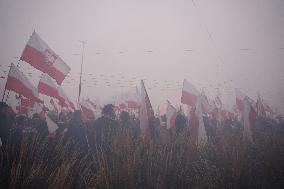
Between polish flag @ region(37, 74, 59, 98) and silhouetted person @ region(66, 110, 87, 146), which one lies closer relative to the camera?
silhouetted person @ region(66, 110, 87, 146)

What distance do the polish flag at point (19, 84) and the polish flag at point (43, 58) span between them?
0.62 m

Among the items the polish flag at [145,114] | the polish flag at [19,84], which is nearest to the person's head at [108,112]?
the polish flag at [145,114]

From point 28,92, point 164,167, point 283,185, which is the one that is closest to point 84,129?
point 28,92

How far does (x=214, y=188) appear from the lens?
4.65 metres

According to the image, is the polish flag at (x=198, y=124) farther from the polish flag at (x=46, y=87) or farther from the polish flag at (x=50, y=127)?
the polish flag at (x=46, y=87)

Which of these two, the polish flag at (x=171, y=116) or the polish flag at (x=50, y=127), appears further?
the polish flag at (x=171, y=116)

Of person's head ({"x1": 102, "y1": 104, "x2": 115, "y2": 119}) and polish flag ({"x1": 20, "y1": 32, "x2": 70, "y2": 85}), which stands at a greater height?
polish flag ({"x1": 20, "y1": 32, "x2": 70, "y2": 85})

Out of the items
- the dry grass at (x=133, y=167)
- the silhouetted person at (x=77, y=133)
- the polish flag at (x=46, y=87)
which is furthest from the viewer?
the polish flag at (x=46, y=87)

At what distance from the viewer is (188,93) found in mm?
12266

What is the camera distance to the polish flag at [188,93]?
1214 cm

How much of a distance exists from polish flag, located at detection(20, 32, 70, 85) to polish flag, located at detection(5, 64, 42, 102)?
622 mm

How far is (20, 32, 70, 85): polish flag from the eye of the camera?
8047 millimetres

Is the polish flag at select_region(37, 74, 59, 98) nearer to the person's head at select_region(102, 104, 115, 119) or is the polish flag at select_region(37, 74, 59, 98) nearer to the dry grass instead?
the person's head at select_region(102, 104, 115, 119)

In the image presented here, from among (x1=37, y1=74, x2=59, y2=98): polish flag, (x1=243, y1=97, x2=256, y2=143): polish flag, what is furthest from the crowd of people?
(x1=37, y1=74, x2=59, y2=98): polish flag
